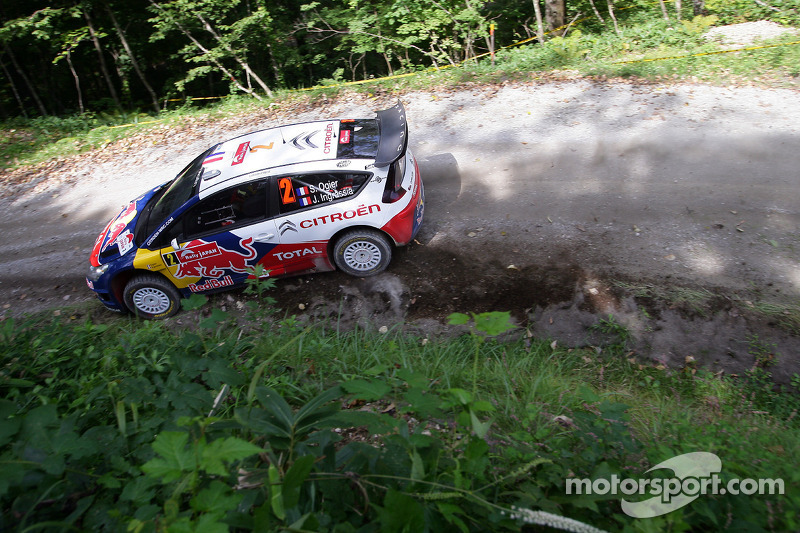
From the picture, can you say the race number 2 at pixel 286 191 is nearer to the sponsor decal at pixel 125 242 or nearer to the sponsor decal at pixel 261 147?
the sponsor decal at pixel 261 147

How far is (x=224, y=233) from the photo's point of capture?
646 cm

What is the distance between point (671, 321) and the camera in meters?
5.72

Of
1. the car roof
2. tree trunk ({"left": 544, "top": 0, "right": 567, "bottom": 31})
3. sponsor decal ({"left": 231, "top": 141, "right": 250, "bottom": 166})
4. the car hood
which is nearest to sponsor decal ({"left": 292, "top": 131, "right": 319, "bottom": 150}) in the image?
the car roof

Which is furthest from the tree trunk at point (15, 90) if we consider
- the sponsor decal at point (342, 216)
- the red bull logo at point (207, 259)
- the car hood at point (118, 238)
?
the sponsor decal at point (342, 216)

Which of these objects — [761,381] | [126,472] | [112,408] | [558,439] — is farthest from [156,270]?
[761,381]

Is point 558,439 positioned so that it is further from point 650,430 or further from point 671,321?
point 671,321

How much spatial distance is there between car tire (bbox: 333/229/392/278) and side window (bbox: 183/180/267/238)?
112 centimetres

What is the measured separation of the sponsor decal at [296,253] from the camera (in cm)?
669

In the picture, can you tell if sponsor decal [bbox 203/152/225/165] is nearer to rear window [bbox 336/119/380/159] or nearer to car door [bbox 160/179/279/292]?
car door [bbox 160/179/279/292]

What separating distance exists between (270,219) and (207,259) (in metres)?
1.02

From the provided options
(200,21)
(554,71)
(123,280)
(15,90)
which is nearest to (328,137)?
(123,280)

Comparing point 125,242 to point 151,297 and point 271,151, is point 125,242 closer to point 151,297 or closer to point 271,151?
point 151,297

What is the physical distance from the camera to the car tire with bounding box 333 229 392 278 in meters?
6.74

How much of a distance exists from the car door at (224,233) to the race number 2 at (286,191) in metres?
0.19
